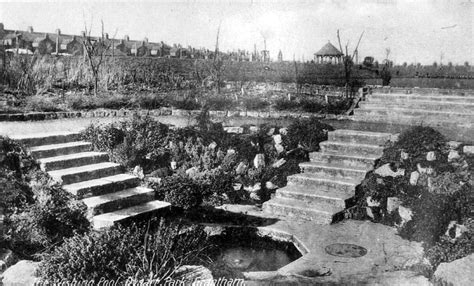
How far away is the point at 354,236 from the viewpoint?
20.5 feet

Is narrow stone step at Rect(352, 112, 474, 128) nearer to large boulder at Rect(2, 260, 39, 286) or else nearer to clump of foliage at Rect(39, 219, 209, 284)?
clump of foliage at Rect(39, 219, 209, 284)

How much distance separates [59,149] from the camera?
7.35m

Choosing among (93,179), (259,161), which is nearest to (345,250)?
(259,161)

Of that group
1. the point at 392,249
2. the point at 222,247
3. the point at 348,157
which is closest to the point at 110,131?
the point at 222,247

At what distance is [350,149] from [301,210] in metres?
2.00

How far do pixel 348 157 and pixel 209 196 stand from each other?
278cm

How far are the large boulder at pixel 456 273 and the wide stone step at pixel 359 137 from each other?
4210mm

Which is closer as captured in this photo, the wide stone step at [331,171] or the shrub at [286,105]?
the wide stone step at [331,171]

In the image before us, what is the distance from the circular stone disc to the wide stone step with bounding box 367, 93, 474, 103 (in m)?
5.54

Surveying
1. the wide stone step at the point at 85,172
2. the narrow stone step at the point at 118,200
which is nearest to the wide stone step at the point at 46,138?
the wide stone step at the point at 85,172

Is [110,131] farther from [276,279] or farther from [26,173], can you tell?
[276,279]

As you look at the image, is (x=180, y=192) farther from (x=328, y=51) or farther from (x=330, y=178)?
(x=328, y=51)

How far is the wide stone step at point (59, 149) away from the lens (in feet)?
23.0

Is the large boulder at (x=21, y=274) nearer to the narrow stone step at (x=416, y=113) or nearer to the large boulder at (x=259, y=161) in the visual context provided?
the large boulder at (x=259, y=161)
